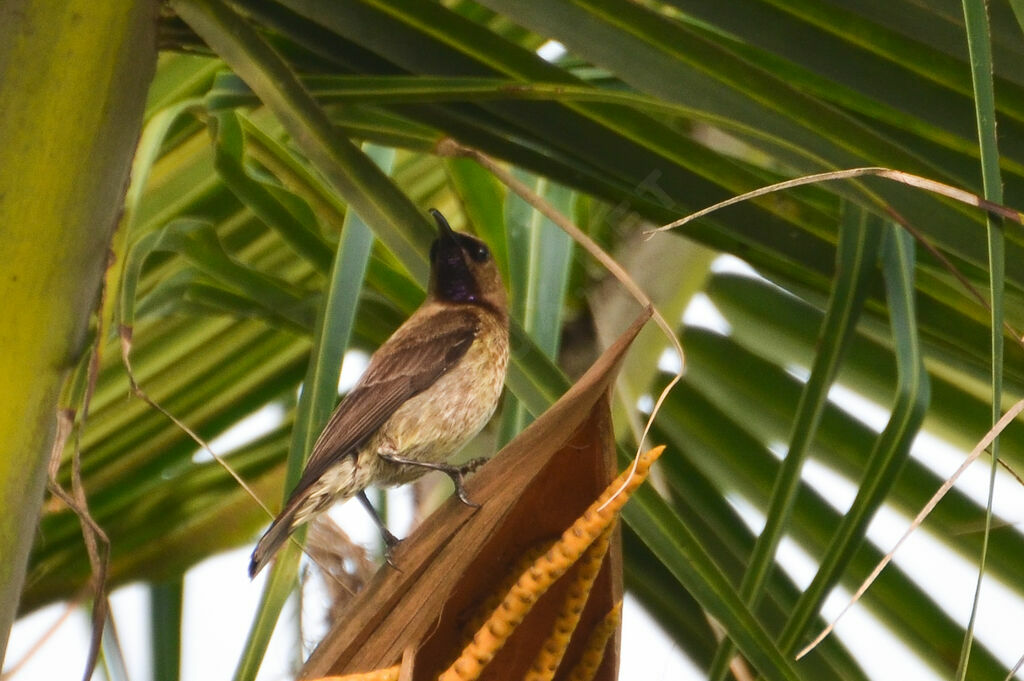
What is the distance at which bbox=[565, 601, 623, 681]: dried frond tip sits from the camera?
1.04 metres

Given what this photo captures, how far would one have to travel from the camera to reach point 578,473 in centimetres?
100

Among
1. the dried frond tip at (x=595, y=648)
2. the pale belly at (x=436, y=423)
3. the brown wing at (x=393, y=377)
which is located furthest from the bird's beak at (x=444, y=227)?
the dried frond tip at (x=595, y=648)

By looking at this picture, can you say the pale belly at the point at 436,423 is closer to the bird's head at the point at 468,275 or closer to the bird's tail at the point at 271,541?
the bird's head at the point at 468,275

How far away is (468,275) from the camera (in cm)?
254

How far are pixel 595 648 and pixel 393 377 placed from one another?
111 cm

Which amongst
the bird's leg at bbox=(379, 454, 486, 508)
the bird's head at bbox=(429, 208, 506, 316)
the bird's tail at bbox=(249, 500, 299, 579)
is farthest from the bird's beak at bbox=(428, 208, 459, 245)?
the bird's tail at bbox=(249, 500, 299, 579)

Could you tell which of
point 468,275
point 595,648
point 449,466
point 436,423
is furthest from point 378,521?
point 595,648

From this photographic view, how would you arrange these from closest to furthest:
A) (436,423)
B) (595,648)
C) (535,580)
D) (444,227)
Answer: (535,580)
(595,648)
(436,423)
(444,227)

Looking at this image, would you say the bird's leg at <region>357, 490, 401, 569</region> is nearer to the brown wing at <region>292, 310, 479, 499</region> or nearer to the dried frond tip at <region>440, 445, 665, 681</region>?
the brown wing at <region>292, 310, 479, 499</region>

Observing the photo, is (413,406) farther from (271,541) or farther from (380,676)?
(380,676)

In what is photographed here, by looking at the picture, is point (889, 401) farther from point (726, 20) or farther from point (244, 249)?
point (244, 249)

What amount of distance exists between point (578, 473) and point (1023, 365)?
1.93 feet

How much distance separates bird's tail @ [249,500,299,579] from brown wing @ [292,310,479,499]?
0.82 feet

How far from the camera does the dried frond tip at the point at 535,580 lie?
0.91 metres
